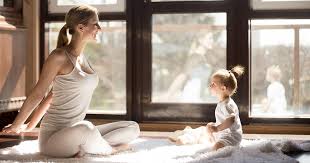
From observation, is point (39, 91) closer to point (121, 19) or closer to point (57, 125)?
point (57, 125)

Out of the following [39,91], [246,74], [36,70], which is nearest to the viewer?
[39,91]

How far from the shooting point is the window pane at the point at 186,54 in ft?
12.9

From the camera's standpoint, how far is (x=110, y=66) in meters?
4.07

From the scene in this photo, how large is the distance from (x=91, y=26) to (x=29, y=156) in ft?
2.39

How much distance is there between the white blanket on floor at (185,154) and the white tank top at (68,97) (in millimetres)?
188

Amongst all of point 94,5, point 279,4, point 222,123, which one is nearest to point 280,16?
point 279,4

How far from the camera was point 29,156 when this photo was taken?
106 inches

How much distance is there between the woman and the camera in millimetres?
2590

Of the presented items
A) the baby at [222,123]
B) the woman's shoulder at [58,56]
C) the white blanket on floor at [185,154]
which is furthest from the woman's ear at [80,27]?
the baby at [222,123]

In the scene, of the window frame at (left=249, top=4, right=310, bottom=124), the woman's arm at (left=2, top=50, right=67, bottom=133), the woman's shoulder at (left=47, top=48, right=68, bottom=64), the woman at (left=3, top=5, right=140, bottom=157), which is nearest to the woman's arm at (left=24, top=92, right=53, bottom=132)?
the woman at (left=3, top=5, right=140, bottom=157)

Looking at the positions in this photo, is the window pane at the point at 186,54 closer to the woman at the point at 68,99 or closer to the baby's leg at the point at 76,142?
the woman at the point at 68,99

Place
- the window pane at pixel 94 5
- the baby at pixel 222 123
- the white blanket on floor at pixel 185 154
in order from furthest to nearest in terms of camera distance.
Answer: the window pane at pixel 94 5
the baby at pixel 222 123
the white blanket on floor at pixel 185 154

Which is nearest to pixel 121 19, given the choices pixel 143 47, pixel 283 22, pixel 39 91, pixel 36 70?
pixel 143 47

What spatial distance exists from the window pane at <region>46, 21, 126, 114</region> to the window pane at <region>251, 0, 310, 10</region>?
992 millimetres
